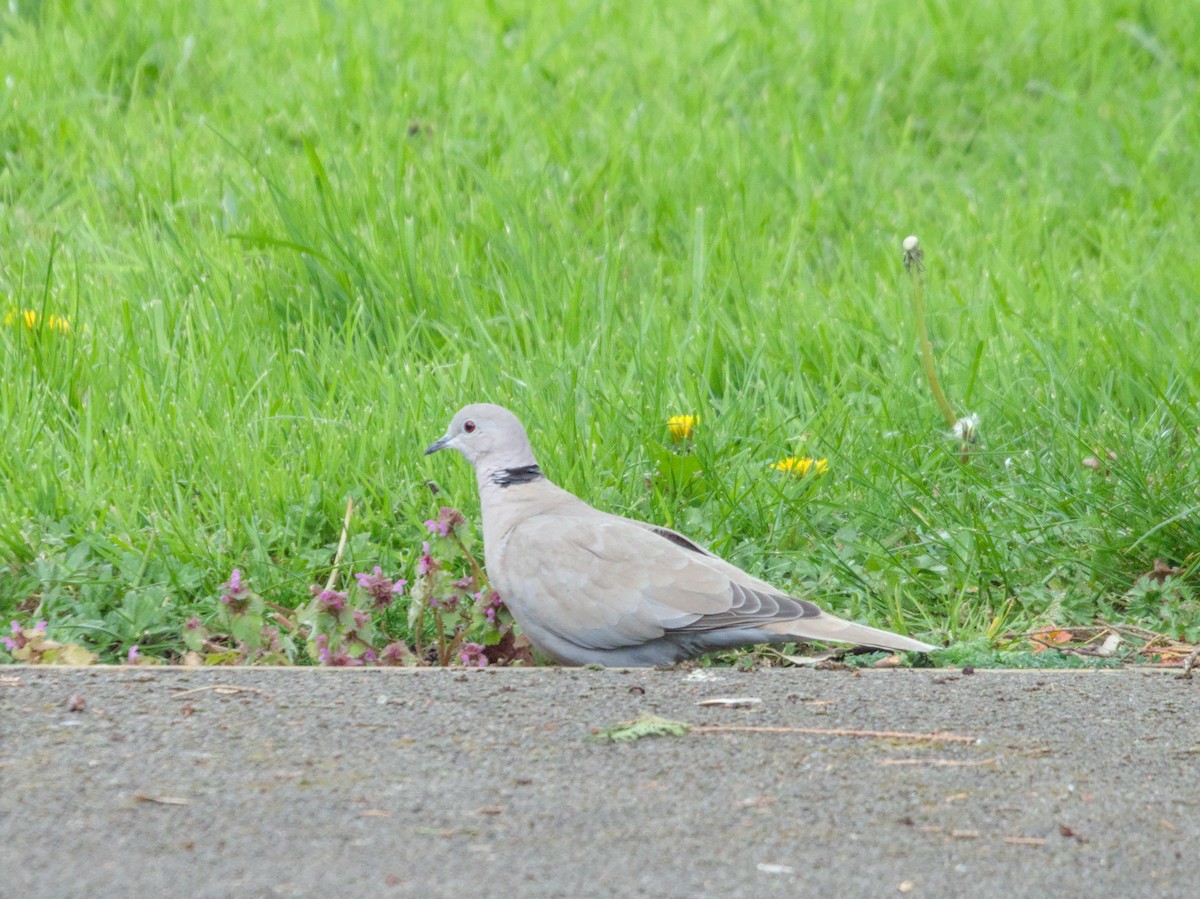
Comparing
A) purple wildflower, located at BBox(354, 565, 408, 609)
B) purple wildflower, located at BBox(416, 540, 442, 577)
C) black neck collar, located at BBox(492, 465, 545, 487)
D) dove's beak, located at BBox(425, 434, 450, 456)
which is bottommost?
purple wildflower, located at BBox(354, 565, 408, 609)

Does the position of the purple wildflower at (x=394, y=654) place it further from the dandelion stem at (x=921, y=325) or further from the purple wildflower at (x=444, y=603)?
the dandelion stem at (x=921, y=325)

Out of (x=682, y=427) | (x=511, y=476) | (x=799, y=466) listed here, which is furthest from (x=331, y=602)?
(x=799, y=466)

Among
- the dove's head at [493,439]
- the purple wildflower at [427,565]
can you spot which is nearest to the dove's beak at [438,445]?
the dove's head at [493,439]

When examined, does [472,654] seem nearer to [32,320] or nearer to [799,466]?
[799,466]

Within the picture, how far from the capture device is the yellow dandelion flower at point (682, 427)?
466cm

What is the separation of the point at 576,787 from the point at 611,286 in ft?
10.5

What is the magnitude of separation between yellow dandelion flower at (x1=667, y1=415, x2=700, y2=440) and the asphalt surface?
1304 millimetres

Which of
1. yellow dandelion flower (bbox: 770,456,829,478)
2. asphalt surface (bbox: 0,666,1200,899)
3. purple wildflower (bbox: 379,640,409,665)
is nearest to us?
asphalt surface (bbox: 0,666,1200,899)

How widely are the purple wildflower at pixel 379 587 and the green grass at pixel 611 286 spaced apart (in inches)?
10.9

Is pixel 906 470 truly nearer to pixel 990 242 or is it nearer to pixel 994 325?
pixel 994 325

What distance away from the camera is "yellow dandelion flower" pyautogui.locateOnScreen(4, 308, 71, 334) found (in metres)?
5.09

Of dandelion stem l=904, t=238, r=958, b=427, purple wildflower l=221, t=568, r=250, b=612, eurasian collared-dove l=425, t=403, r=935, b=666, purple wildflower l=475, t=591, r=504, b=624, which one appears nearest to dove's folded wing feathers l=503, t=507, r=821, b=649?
eurasian collared-dove l=425, t=403, r=935, b=666

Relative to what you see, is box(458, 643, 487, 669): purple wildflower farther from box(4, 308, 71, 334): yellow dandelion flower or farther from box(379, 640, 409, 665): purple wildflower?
box(4, 308, 71, 334): yellow dandelion flower

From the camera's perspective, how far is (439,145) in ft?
22.6
